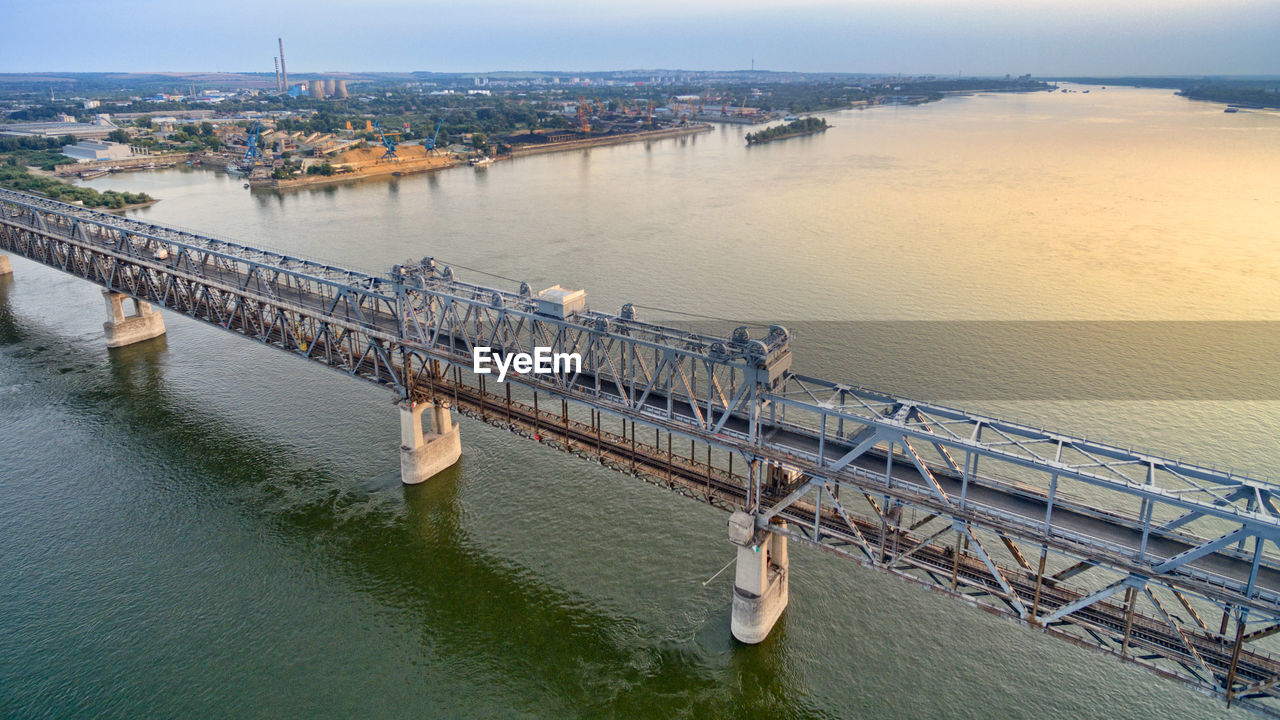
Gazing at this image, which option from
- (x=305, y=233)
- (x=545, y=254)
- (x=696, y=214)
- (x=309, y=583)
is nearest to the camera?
(x=309, y=583)

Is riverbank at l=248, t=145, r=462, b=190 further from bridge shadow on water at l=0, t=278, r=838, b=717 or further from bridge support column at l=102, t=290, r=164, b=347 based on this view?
bridge shadow on water at l=0, t=278, r=838, b=717

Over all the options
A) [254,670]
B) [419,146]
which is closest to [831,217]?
[254,670]

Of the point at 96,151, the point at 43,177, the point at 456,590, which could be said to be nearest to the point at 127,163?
the point at 96,151

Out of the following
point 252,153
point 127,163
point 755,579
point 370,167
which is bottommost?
point 755,579

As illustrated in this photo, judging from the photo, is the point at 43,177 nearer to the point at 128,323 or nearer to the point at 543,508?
the point at 128,323

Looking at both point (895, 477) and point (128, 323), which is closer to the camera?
point (895, 477)

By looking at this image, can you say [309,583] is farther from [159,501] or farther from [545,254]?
[545,254]
